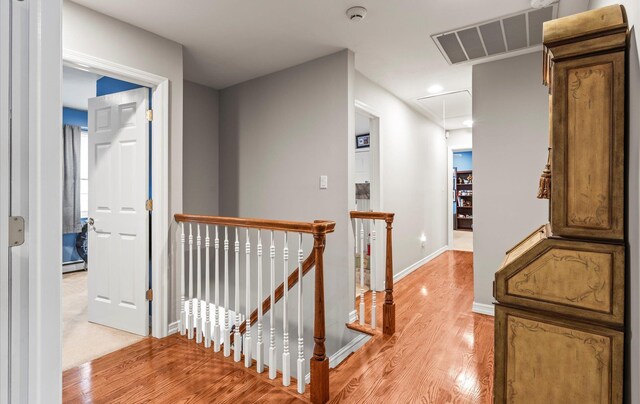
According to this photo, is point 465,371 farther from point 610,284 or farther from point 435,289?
point 435,289

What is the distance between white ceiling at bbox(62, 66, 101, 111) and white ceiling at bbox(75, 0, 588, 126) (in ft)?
4.45

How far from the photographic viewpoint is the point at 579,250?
116 cm

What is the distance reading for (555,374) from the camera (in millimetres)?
1180

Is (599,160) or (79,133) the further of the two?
(79,133)

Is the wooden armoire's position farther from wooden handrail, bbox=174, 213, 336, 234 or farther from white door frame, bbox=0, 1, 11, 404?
white door frame, bbox=0, 1, 11, 404

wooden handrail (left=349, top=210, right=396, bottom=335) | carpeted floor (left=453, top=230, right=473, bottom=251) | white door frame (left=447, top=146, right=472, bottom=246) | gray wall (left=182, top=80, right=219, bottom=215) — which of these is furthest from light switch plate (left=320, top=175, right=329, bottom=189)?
carpeted floor (left=453, top=230, right=473, bottom=251)

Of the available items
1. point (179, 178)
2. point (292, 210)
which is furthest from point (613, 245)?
point (179, 178)

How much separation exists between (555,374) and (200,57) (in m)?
3.53

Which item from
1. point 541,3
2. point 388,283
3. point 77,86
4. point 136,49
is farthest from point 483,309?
point 77,86

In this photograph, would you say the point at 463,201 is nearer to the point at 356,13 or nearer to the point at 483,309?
the point at 483,309

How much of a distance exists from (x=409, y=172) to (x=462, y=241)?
3886 millimetres

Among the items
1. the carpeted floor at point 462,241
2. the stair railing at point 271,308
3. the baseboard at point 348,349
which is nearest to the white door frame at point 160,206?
the stair railing at point 271,308

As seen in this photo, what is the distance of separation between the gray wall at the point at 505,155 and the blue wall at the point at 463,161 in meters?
7.05

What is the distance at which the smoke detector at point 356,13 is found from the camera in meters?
2.30
